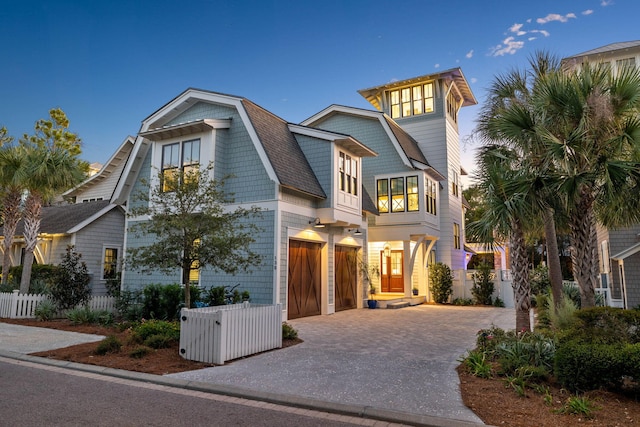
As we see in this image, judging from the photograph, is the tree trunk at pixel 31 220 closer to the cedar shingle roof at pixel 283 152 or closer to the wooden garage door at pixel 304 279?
the cedar shingle roof at pixel 283 152

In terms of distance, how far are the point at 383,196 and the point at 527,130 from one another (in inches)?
463

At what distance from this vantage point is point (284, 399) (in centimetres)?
544

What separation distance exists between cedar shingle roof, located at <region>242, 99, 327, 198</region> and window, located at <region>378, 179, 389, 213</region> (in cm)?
646

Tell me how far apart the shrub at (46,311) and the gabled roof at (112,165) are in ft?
31.4

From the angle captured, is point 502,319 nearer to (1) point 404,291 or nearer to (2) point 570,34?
(1) point 404,291

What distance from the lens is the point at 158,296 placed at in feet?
41.1

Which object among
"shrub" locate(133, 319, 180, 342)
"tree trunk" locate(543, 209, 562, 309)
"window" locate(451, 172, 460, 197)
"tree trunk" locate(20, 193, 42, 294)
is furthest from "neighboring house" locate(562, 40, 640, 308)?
"tree trunk" locate(20, 193, 42, 294)

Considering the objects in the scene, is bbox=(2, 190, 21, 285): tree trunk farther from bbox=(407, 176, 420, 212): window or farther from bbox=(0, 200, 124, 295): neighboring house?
bbox=(407, 176, 420, 212): window

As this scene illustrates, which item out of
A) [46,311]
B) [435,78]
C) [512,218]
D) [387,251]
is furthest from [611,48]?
[46,311]

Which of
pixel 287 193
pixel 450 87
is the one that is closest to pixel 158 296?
pixel 287 193

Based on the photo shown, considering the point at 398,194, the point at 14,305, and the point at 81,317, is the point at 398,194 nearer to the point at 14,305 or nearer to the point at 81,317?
the point at 81,317

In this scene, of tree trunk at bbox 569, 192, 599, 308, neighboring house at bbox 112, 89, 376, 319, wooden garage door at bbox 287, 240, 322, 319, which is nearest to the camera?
tree trunk at bbox 569, 192, 599, 308

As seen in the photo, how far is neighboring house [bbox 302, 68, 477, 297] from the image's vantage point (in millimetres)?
20016

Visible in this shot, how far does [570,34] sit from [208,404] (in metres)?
17.1
